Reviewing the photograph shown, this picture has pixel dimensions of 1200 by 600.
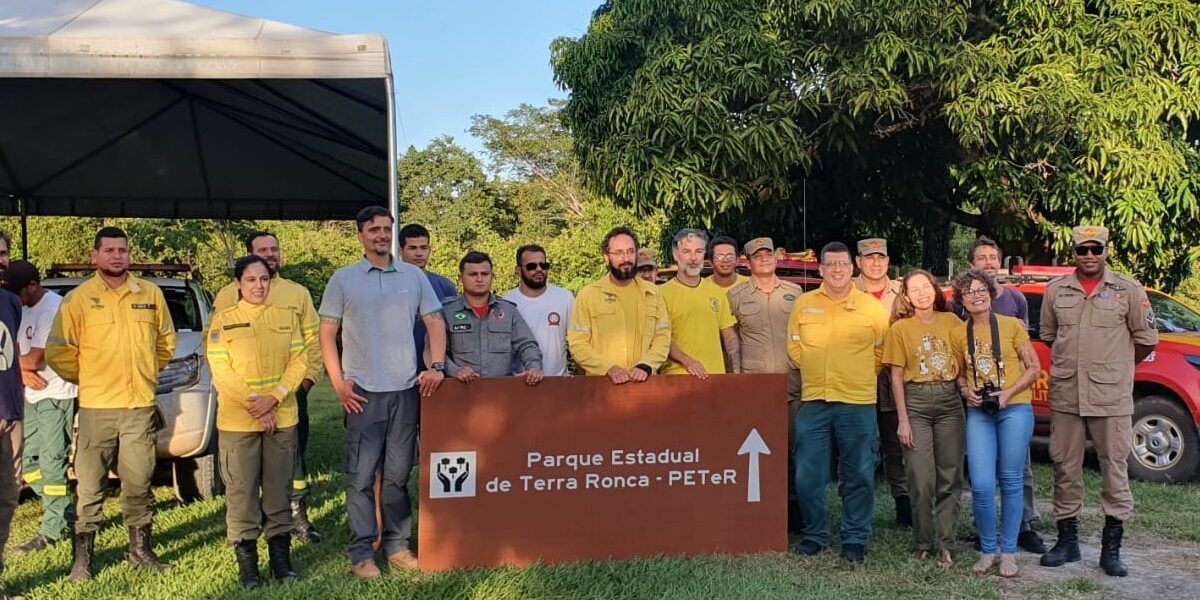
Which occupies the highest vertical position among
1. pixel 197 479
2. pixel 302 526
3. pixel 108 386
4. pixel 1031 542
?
pixel 108 386

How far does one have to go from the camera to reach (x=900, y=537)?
5.73m

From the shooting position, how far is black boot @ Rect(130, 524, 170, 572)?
5059 millimetres

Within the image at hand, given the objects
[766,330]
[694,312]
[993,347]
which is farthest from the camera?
[766,330]

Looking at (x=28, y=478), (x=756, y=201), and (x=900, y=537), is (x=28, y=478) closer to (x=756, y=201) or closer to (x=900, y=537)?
(x=900, y=537)

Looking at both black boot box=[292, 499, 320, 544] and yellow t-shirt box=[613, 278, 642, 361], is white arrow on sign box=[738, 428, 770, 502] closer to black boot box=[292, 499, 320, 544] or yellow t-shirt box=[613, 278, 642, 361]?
yellow t-shirt box=[613, 278, 642, 361]

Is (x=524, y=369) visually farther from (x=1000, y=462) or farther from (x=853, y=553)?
(x=1000, y=462)

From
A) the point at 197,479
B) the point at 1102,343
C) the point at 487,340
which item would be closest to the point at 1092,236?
the point at 1102,343

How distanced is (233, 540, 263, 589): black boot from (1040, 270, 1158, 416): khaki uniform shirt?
4.43m

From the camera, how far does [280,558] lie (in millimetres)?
4840

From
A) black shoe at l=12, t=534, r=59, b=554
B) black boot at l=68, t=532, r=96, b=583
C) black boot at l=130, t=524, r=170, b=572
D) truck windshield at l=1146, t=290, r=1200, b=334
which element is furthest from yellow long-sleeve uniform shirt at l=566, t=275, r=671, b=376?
truck windshield at l=1146, t=290, r=1200, b=334

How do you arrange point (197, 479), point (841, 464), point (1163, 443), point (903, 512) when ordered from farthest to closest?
point (1163, 443) → point (197, 479) → point (903, 512) → point (841, 464)

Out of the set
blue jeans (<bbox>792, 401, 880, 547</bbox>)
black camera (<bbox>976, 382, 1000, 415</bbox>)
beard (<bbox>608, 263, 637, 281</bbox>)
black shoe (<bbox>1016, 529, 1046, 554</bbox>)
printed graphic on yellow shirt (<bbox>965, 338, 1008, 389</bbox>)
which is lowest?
black shoe (<bbox>1016, 529, 1046, 554</bbox>)

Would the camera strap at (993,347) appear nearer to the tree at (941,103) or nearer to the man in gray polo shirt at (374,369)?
the man in gray polo shirt at (374,369)

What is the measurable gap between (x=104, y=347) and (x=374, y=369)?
147 centimetres
